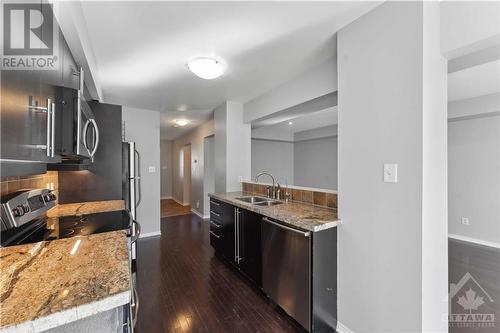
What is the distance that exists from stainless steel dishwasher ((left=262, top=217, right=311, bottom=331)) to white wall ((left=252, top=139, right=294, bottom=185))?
14.7 feet

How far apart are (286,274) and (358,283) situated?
1.85 ft

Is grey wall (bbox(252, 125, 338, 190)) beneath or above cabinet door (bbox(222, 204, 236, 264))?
above

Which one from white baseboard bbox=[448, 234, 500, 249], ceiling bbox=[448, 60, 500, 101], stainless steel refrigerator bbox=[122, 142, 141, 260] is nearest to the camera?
ceiling bbox=[448, 60, 500, 101]

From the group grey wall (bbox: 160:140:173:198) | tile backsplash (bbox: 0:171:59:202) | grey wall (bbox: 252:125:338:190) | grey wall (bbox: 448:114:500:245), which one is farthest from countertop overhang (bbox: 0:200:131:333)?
grey wall (bbox: 160:140:173:198)

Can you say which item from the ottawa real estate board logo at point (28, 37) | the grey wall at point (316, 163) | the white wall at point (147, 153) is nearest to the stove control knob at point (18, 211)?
the ottawa real estate board logo at point (28, 37)

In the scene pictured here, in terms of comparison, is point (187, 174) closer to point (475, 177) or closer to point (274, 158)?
point (274, 158)

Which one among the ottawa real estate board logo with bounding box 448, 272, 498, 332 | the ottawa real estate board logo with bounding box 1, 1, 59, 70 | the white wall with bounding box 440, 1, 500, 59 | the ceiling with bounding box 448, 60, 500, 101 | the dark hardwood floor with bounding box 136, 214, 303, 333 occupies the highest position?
the ceiling with bounding box 448, 60, 500, 101

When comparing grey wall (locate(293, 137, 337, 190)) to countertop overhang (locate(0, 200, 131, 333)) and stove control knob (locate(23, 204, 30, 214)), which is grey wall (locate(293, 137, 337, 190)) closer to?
countertop overhang (locate(0, 200, 131, 333))

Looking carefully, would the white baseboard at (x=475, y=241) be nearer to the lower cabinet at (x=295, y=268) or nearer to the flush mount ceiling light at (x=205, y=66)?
the lower cabinet at (x=295, y=268)

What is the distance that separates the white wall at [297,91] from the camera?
92.6 inches

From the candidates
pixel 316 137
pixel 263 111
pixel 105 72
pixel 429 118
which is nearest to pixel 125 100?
pixel 105 72

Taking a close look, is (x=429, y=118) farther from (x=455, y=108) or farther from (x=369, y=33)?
(x=455, y=108)

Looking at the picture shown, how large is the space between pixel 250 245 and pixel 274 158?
5052mm

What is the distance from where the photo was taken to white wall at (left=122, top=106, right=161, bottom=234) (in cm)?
420
